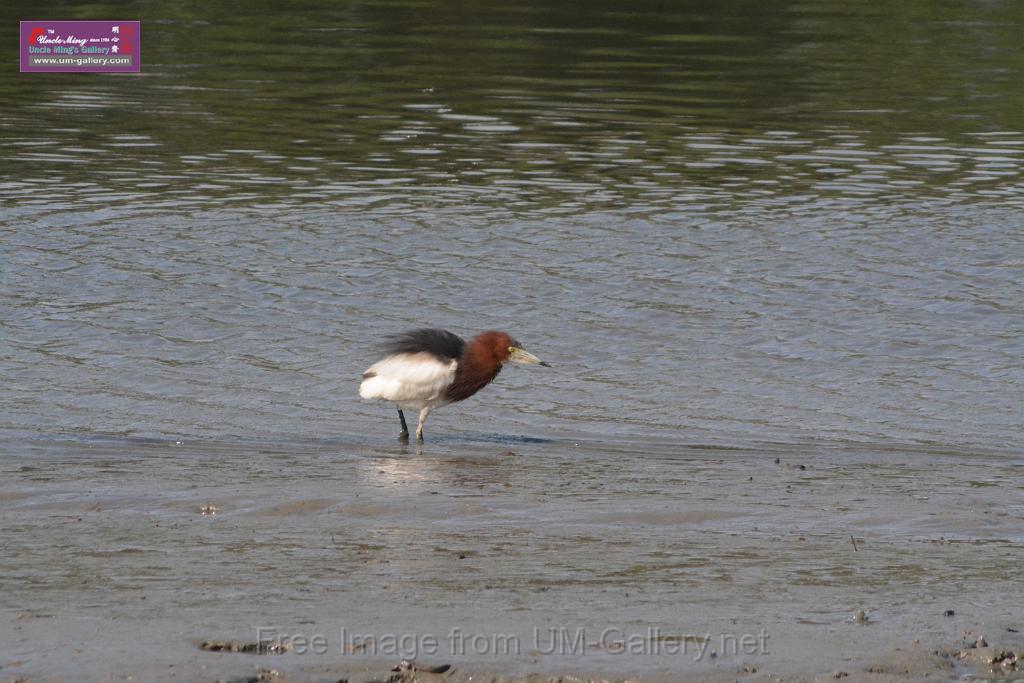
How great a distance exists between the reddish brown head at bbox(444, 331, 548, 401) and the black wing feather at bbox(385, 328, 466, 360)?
0.08 m

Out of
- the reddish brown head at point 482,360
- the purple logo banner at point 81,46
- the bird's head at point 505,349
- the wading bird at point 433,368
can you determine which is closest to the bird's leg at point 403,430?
the wading bird at point 433,368

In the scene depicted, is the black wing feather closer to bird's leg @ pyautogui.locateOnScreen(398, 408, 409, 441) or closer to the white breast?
the white breast

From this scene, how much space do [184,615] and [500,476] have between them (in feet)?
11.1

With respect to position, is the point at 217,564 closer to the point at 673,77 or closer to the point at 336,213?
the point at 336,213

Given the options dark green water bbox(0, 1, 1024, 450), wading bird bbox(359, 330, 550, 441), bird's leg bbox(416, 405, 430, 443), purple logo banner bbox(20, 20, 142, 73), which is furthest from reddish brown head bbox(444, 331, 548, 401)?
purple logo banner bbox(20, 20, 142, 73)

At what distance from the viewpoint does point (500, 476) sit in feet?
31.9

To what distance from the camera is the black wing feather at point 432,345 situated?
11.1 meters

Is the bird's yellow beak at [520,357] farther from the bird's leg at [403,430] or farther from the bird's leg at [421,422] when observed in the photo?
the bird's leg at [403,430]

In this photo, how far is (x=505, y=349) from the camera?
11312 millimetres

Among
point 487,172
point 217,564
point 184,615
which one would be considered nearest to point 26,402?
point 217,564

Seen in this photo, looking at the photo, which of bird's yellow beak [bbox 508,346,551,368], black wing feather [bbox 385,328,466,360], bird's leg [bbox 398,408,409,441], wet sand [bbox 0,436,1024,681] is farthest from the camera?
bird's yellow beak [bbox 508,346,551,368]

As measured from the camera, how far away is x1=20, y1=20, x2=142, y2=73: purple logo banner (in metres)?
29.5

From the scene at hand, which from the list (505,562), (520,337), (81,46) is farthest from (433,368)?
(81,46)

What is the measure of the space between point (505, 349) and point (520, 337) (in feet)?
8.09
